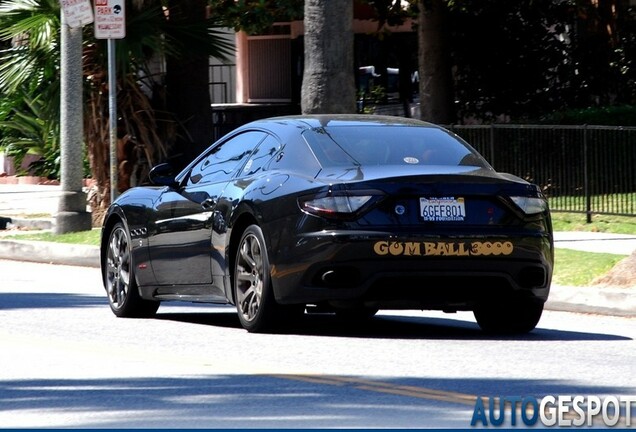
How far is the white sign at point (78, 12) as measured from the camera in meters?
19.9

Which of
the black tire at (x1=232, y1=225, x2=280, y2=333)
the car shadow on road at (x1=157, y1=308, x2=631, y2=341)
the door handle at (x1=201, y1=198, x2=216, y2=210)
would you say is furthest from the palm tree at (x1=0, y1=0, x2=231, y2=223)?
the black tire at (x1=232, y1=225, x2=280, y2=333)

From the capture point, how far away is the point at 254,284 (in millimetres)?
11039

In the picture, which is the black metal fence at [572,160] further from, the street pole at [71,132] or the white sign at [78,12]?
the white sign at [78,12]

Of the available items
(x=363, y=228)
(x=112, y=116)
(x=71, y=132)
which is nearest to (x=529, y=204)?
(x=363, y=228)

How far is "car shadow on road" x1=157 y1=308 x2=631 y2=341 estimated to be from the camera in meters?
11.2

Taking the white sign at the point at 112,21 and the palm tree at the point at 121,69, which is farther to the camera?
the palm tree at the point at 121,69

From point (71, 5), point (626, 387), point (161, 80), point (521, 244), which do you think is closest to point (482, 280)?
point (521, 244)

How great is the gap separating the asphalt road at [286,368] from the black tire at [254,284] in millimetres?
131

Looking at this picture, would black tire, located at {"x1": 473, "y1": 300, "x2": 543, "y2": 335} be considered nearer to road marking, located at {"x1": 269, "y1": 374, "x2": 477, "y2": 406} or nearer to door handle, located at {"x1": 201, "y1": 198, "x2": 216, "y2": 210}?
door handle, located at {"x1": 201, "y1": 198, "x2": 216, "y2": 210}

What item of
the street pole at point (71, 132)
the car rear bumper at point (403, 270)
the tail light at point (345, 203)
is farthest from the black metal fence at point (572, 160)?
the tail light at point (345, 203)

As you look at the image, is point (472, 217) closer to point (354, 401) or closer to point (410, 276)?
point (410, 276)

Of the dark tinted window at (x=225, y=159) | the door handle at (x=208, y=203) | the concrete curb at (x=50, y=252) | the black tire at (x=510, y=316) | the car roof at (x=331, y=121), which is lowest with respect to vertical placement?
the concrete curb at (x=50, y=252)

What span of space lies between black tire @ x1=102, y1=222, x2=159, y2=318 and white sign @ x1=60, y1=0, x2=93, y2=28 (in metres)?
7.24

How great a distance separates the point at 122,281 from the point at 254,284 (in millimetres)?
2217
